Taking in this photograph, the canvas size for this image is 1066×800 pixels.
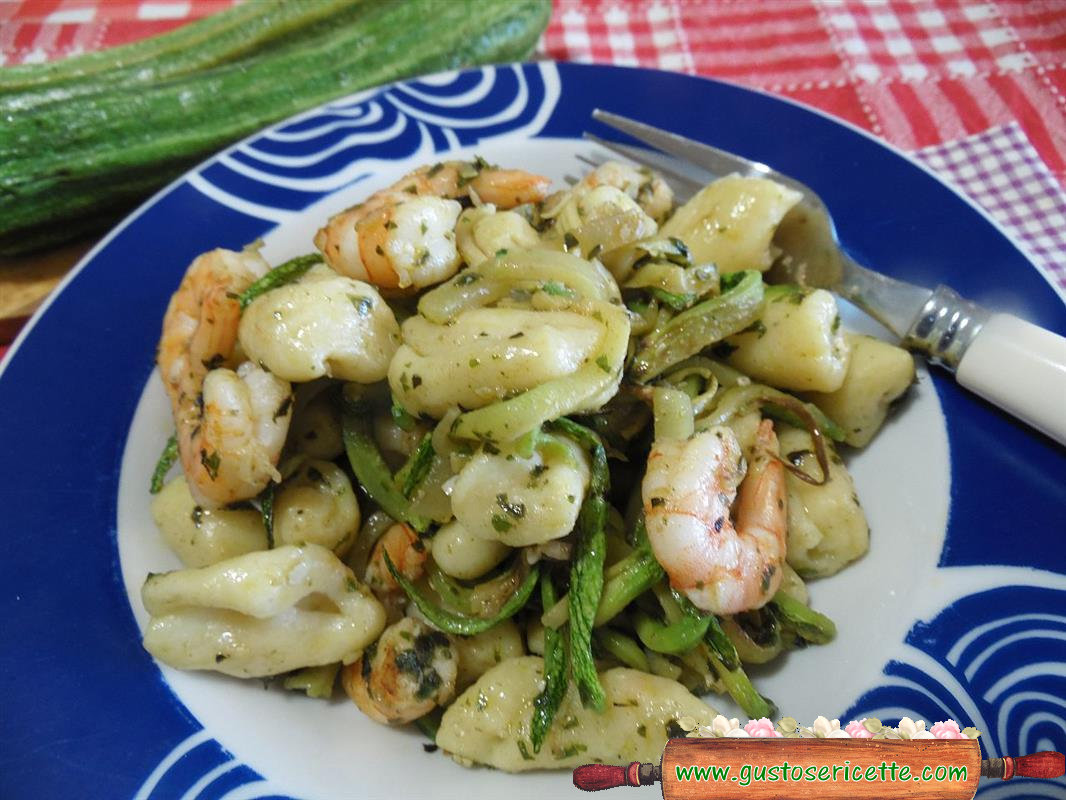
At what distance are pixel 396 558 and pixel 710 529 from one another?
0.57 meters

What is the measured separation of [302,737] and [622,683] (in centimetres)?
52

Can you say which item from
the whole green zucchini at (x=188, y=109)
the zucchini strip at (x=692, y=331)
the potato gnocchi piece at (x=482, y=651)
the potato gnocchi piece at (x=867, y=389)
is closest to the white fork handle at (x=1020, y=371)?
the potato gnocchi piece at (x=867, y=389)

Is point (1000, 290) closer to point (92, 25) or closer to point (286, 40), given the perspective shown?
point (286, 40)

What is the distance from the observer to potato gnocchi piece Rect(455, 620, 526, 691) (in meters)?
1.44

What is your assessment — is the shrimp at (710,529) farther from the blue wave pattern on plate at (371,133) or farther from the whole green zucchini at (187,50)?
the whole green zucchini at (187,50)

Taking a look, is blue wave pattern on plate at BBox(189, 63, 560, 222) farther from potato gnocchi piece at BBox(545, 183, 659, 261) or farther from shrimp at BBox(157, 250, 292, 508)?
potato gnocchi piece at BBox(545, 183, 659, 261)

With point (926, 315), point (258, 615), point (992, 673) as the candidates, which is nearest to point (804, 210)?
point (926, 315)

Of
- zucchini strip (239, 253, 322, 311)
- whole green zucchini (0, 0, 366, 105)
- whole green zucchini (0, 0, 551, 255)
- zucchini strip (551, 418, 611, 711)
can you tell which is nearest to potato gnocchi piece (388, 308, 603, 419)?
zucchini strip (551, 418, 611, 711)

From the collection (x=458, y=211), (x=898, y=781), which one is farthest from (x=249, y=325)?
→ (x=898, y=781)

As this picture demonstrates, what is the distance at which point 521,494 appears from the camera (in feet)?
4.13

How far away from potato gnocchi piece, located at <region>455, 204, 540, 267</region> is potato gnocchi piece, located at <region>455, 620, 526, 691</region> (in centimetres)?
66

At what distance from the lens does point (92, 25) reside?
3.26 meters

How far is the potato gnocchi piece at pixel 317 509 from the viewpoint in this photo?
4.80 ft

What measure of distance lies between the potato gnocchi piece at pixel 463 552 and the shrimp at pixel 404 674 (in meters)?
0.12
